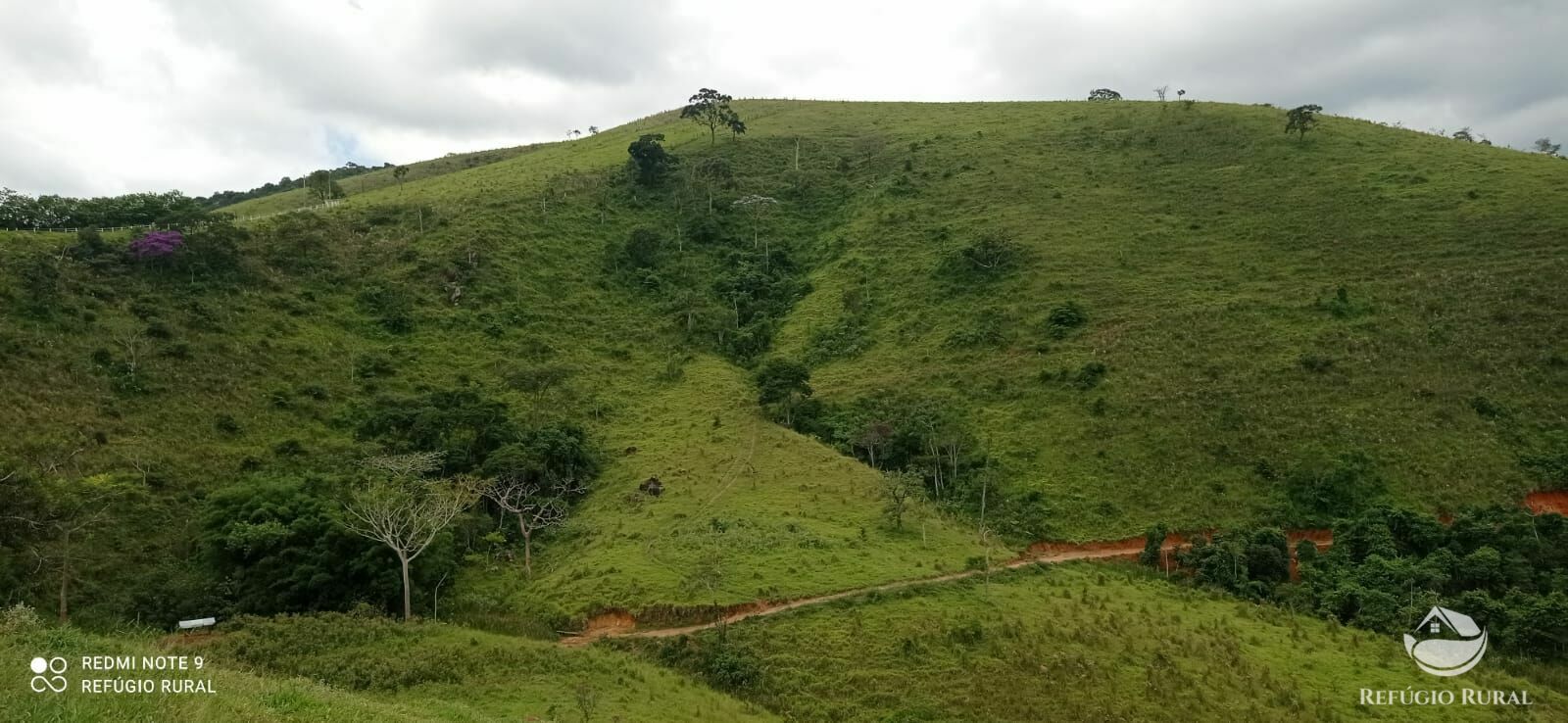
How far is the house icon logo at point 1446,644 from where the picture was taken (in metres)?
22.7

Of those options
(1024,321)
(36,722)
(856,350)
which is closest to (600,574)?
(36,722)

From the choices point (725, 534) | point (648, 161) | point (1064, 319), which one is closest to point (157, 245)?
point (725, 534)

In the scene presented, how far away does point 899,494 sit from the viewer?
3203cm

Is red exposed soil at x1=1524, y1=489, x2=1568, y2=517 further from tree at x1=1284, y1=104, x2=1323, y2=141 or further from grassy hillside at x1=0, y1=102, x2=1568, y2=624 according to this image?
tree at x1=1284, y1=104, x2=1323, y2=141

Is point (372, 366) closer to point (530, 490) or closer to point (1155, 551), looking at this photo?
point (530, 490)

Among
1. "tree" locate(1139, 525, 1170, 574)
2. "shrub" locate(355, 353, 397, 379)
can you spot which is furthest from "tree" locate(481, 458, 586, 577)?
"tree" locate(1139, 525, 1170, 574)

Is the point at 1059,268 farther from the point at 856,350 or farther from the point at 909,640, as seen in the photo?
the point at 909,640

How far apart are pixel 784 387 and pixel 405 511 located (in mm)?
21972

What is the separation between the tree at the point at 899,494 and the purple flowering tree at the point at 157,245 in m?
46.7

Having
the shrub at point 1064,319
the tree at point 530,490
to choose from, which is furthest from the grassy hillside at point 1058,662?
the shrub at point 1064,319

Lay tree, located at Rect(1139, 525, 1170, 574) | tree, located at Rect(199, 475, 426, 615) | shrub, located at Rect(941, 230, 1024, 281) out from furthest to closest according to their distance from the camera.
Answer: shrub, located at Rect(941, 230, 1024, 281), tree, located at Rect(1139, 525, 1170, 574), tree, located at Rect(199, 475, 426, 615)

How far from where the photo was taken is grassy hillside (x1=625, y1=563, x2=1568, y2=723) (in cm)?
1984

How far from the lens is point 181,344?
39750 mm
